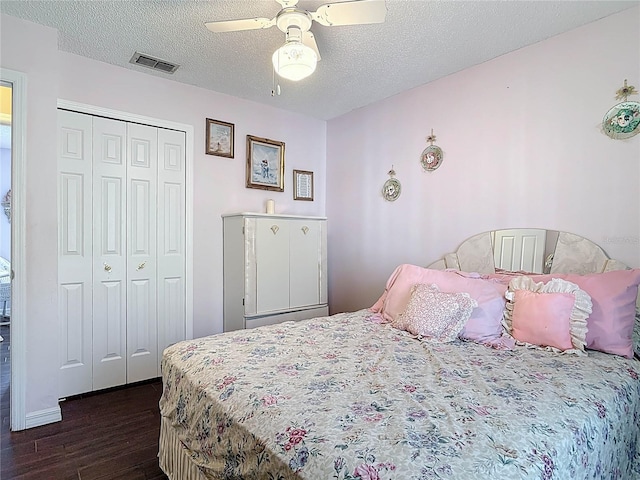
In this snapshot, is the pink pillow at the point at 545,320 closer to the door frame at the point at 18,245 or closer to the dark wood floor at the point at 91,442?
the dark wood floor at the point at 91,442

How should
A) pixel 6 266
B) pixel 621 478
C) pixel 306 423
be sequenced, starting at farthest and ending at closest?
pixel 6 266 → pixel 621 478 → pixel 306 423

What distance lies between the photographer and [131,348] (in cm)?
289

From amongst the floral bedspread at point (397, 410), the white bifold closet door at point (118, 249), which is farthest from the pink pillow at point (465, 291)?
the white bifold closet door at point (118, 249)

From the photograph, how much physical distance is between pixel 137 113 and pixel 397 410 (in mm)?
2918

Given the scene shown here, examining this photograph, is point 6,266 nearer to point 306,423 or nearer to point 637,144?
point 306,423

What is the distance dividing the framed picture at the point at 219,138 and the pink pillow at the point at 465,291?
193 centimetres

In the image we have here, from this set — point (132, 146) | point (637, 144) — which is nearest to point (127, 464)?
point (132, 146)

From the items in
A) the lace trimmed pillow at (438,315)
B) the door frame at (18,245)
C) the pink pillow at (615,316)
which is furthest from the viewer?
the door frame at (18,245)

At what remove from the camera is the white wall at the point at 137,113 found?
2.25 metres

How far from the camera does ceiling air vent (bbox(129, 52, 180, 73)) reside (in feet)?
8.67

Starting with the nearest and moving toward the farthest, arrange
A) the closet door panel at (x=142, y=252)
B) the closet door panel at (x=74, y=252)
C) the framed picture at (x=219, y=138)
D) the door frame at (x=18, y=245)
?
the door frame at (x=18, y=245), the closet door panel at (x=74, y=252), the closet door panel at (x=142, y=252), the framed picture at (x=219, y=138)

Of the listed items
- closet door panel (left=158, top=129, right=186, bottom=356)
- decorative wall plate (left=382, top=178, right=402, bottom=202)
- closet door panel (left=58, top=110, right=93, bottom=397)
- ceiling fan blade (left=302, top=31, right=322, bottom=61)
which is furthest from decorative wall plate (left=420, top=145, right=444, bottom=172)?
closet door panel (left=58, top=110, right=93, bottom=397)

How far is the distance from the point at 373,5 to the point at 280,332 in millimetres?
1682

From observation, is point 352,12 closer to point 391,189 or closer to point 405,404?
point 405,404
